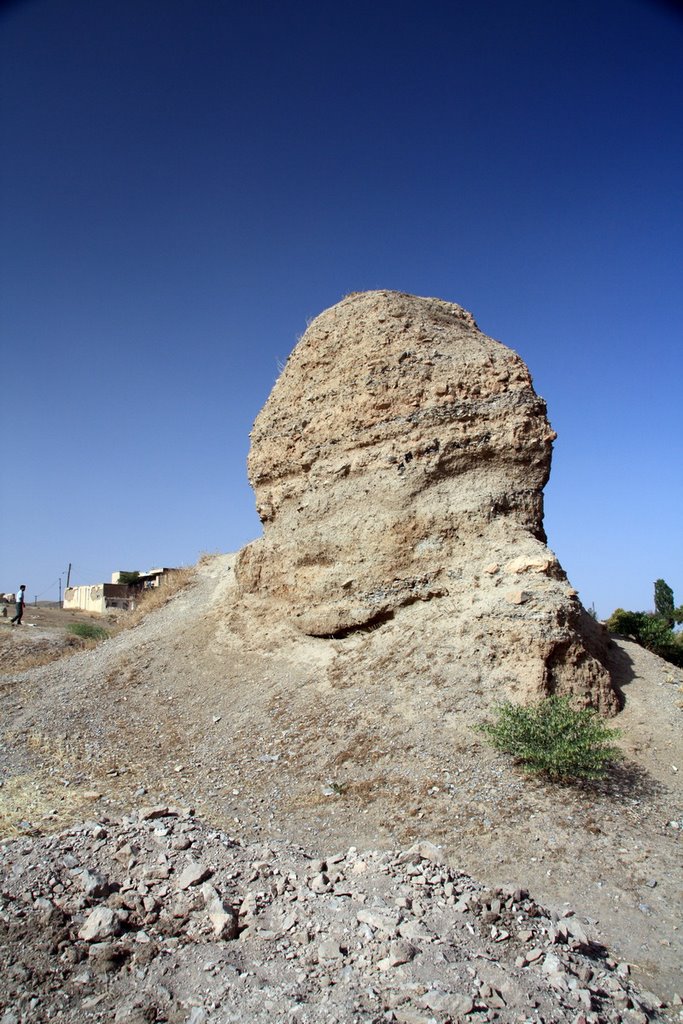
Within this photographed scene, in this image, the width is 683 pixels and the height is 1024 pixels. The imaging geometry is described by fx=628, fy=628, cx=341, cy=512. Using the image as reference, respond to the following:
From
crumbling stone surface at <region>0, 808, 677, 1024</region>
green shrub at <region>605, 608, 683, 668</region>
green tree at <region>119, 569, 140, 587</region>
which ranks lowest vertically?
crumbling stone surface at <region>0, 808, 677, 1024</region>

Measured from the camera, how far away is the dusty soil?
17.7 ft

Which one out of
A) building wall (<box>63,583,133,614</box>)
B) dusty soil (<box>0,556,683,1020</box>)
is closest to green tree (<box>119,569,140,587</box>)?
building wall (<box>63,583,133,614</box>)

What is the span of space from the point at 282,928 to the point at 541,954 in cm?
170

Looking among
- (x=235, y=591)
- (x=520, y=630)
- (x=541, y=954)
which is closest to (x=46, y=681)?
(x=235, y=591)

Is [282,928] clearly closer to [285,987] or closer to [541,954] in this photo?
[285,987]

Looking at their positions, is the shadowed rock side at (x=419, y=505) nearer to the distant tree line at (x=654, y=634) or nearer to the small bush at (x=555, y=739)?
the small bush at (x=555, y=739)

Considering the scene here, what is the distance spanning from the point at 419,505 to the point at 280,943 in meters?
6.68

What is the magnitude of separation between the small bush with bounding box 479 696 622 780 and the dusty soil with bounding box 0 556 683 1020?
19 cm

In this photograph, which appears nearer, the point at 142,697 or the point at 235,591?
the point at 142,697

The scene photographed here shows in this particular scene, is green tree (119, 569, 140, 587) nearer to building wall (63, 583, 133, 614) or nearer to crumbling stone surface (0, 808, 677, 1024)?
building wall (63, 583, 133, 614)

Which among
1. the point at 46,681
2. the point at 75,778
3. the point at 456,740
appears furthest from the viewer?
the point at 46,681

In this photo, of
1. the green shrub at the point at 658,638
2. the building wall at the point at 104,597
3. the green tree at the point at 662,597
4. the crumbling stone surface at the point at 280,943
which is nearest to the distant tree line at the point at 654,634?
the green shrub at the point at 658,638

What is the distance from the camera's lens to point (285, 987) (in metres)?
3.68

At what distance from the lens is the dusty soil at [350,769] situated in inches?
212
